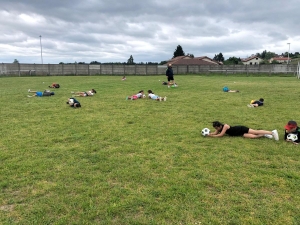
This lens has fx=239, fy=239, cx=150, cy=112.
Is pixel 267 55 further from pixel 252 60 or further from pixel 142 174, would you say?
pixel 142 174

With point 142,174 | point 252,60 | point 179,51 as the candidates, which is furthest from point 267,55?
point 142,174

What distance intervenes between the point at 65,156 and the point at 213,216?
117 inches

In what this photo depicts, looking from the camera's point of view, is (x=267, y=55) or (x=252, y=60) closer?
(x=252, y=60)

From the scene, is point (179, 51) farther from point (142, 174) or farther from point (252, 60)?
point (142, 174)

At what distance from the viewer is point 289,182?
3.54 metres

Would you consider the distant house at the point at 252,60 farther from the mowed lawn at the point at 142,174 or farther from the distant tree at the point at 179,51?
the mowed lawn at the point at 142,174

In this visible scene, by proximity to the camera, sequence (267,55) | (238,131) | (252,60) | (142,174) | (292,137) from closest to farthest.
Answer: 1. (142,174)
2. (292,137)
3. (238,131)
4. (252,60)
5. (267,55)

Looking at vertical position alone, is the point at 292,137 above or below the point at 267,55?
below

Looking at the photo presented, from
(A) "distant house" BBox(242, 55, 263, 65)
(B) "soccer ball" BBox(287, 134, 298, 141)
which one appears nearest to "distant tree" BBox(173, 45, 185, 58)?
(A) "distant house" BBox(242, 55, 263, 65)

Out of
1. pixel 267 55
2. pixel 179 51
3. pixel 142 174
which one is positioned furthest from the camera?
pixel 267 55

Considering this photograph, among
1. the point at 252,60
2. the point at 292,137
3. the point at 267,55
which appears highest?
the point at 267,55

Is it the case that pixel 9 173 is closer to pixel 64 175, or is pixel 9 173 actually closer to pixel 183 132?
pixel 64 175

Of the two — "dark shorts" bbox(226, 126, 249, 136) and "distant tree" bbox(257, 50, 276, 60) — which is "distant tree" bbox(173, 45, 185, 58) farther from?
"dark shorts" bbox(226, 126, 249, 136)

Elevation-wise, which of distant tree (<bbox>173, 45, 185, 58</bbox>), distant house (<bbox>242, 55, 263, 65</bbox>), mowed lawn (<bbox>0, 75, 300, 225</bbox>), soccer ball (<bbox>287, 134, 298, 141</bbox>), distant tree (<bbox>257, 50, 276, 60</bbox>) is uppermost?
distant tree (<bbox>257, 50, 276, 60</bbox>)
